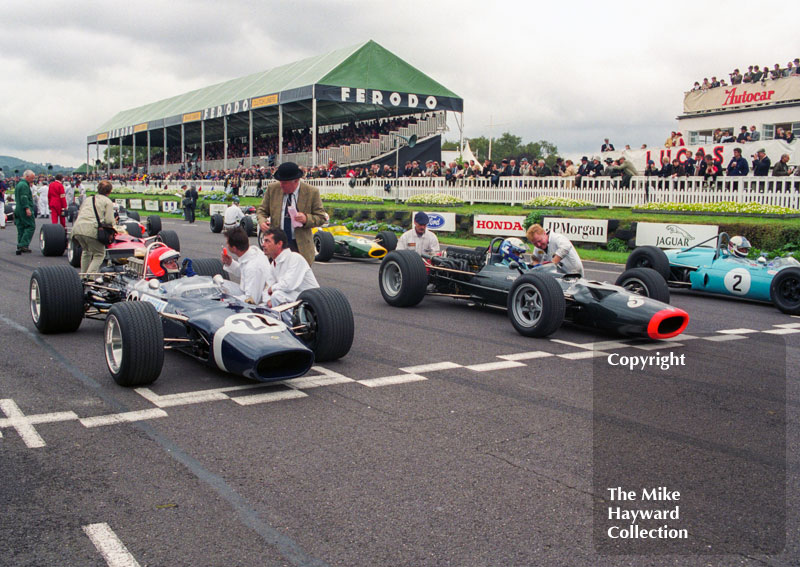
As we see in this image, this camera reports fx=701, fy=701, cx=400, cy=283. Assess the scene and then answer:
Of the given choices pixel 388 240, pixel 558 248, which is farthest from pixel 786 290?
pixel 388 240

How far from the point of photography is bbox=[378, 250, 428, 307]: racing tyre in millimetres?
9711

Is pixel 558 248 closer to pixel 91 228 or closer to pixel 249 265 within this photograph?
pixel 249 265

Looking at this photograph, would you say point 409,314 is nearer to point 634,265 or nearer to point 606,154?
point 634,265

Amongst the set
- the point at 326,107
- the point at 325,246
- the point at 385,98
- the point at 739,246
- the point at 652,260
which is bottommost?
the point at 652,260

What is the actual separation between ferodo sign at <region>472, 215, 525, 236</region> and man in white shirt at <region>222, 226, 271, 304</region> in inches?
563

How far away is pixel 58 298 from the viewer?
23.9 feet

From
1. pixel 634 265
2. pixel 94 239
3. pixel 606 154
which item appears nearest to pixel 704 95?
pixel 606 154

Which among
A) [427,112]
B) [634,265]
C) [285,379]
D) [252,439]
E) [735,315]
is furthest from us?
[427,112]

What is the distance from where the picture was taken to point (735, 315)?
9.91m

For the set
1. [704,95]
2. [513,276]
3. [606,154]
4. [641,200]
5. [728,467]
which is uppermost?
[704,95]

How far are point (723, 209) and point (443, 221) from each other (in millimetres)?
8469

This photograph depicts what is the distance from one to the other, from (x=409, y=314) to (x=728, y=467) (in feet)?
18.5

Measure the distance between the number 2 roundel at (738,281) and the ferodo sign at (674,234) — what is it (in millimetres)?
4577

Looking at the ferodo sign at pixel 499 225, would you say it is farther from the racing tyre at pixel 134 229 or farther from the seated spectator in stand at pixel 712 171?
the racing tyre at pixel 134 229
